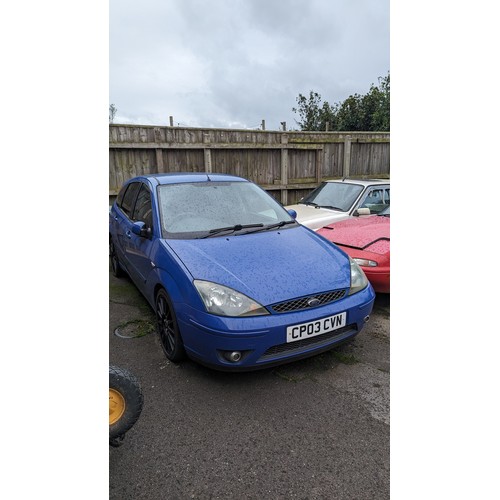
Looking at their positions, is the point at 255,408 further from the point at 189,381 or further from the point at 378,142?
the point at 378,142

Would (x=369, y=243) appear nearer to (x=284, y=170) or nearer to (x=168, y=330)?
(x=168, y=330)

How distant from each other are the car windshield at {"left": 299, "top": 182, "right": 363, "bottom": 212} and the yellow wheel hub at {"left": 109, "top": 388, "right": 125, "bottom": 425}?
4572mm

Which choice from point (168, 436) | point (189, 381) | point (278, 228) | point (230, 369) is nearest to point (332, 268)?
point (278, 228)

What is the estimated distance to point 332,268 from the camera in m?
2.82

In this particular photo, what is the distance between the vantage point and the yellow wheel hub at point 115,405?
1810mm

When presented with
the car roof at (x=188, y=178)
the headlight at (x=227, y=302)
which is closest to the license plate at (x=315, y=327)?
the headlight at (x=227, y=302)

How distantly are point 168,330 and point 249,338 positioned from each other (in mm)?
873

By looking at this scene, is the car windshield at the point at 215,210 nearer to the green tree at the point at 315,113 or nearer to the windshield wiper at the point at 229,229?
the windshield wiper at the point at 229,229

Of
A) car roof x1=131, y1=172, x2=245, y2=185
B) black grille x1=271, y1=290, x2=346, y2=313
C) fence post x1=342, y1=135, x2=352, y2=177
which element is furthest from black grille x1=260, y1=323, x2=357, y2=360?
fence post x1=342, y1=135, x2=352, y2=177

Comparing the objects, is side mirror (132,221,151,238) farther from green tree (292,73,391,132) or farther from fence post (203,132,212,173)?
green tree (292,73,391,132)

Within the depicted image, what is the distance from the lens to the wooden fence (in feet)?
23.1

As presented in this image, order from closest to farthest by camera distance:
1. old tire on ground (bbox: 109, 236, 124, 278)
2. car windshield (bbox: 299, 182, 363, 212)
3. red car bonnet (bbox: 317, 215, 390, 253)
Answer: red car bonnet (bbox: 317, 215, 390, 253) → old tire on ground (bbox: 109, 236, 124, 278) → car windshield (bbox: 299, 182, 363, 212)

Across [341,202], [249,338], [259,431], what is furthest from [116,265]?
[341,202]

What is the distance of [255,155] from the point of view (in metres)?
8.23
